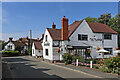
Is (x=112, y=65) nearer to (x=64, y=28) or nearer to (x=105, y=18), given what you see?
(x=64, y=28)

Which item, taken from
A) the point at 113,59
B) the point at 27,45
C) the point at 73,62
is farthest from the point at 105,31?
the point at 27,45

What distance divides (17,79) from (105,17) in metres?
37.0

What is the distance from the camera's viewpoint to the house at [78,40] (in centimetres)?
1986

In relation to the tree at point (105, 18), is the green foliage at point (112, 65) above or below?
below

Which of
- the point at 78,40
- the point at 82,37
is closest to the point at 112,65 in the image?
the point at 78,40

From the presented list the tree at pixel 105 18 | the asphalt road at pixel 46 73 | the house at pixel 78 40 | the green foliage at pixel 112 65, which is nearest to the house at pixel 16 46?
the house at pixel 78 40

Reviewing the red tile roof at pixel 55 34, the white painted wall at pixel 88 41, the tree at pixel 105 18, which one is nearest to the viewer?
the red tile roof at pixel 55 34

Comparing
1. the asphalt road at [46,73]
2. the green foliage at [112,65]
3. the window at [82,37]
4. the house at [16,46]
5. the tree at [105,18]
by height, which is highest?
the tree at [105,18]

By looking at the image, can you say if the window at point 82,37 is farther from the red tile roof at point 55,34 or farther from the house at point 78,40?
the red tile roof at point 55,34

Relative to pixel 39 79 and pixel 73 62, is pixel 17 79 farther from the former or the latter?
pixel 73 62

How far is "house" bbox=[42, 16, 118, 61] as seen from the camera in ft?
65.2

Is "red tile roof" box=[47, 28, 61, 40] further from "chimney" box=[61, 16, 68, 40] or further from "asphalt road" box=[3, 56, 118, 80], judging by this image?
"asphalt road" box=[3, 56, 118, 80]

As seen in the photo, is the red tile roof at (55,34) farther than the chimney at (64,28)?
Yes

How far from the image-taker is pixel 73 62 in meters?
16.7
